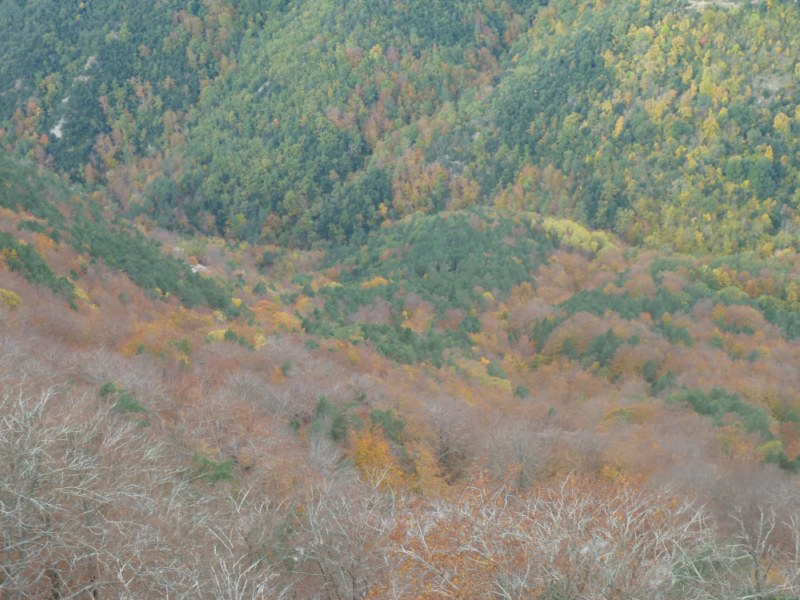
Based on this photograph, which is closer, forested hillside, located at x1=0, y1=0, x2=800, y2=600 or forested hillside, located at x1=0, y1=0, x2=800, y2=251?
forested hillside, located at x1=0, y1=0, x2=800, y2=600

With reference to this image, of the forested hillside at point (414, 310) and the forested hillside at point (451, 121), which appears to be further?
the forested hillside at point (451, 121)

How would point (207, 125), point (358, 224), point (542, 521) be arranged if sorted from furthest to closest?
point (207, 125) → point (358, 224) → point (542, 521)

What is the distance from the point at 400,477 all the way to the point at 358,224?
122297mm

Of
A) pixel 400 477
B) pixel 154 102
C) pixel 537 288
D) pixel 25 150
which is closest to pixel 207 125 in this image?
pixel 154 102

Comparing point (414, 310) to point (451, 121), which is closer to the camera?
point (414, 310)

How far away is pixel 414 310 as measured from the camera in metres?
103

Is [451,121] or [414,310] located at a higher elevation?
[414,310]

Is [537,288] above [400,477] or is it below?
below

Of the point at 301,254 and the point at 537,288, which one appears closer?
the point at 537,288

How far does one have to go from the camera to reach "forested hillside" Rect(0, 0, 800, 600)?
24.4 metres

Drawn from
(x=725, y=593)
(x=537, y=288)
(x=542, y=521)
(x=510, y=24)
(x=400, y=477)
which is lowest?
(x=537, y=288)

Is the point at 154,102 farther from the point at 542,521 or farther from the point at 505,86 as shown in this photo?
the point at 542,521

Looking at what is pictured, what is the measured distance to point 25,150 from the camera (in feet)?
603

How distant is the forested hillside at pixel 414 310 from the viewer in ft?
80.0
